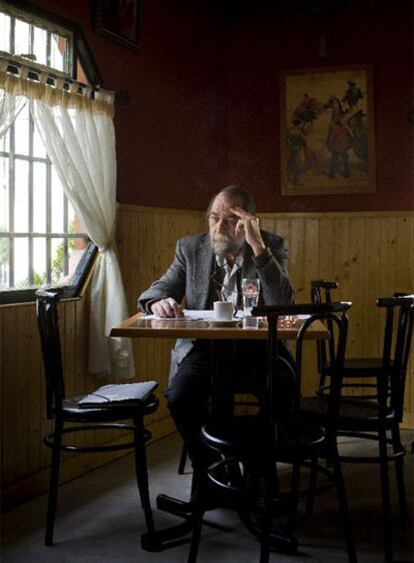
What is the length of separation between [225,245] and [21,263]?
98 centimetres

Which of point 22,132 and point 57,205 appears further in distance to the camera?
point 57,205

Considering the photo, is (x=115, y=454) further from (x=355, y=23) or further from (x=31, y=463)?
(x=355, y=23)

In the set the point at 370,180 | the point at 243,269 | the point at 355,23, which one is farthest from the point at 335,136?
the point at 243,269

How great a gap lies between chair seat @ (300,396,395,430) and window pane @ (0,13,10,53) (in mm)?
2058

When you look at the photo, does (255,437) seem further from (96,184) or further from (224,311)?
(96,184)

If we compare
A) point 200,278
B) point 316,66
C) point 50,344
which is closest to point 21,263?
point 50,344

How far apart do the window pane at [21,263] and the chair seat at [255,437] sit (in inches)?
54.9

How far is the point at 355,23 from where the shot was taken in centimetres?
496

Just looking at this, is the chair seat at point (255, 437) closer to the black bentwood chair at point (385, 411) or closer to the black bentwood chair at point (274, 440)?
the black bentwood chair at point (274, 440)

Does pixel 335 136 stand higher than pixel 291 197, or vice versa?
pixel 335 136

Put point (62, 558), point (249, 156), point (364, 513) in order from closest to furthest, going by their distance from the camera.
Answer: point (62, 558)
point (364, 513)
point (249, 156)

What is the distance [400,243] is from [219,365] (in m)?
2.35

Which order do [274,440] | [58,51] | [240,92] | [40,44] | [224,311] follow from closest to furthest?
[274,440] < [224,311] < [40,44] < [58,51] < [240,92]

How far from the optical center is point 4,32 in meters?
3.33
